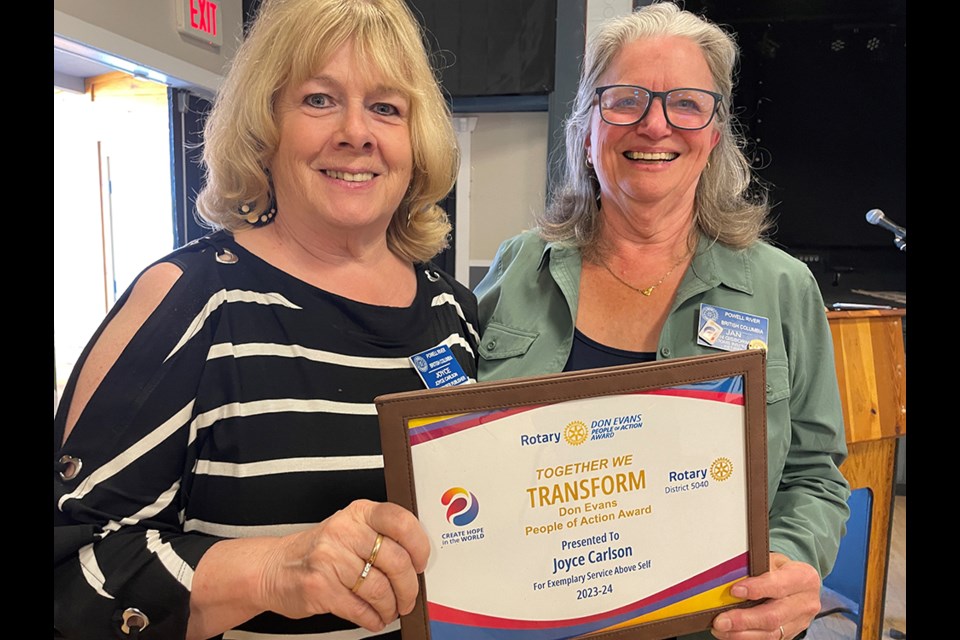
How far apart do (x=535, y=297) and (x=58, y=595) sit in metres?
1.08

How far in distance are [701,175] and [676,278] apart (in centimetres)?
30

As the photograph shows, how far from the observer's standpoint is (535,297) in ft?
5.19

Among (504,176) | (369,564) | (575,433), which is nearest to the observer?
(369,564)

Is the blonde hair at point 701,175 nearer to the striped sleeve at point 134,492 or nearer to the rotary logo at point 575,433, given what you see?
the rotary logo at point 575,433

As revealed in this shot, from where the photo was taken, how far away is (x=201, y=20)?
13.8 feet

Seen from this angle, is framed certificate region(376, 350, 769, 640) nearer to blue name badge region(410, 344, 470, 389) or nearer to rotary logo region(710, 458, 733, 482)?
rotary logo region(710, 458, 733, 482)

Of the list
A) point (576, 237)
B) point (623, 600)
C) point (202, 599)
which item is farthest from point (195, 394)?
point (576, 237)

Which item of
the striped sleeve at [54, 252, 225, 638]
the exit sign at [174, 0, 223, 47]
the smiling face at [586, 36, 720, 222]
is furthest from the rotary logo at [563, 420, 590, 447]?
the exit sign at [174, 0, 223, 47]

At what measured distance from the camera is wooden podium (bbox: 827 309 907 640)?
77.0 inches

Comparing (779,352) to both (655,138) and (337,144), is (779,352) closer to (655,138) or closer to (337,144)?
(655,138)

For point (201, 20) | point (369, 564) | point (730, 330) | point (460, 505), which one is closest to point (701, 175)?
point (730, 330)

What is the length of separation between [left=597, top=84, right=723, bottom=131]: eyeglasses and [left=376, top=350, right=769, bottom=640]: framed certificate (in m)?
0.66

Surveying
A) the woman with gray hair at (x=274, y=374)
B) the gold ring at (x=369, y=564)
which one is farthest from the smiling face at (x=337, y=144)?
the gold ring at (x=369, y=564)

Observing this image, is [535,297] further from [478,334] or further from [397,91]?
[397,91]
